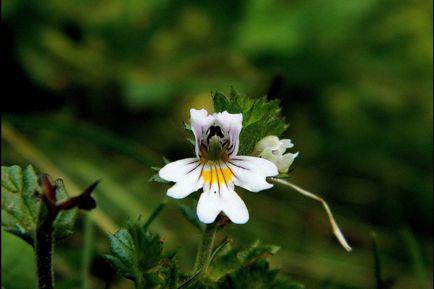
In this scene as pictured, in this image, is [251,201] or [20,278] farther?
[251,201]

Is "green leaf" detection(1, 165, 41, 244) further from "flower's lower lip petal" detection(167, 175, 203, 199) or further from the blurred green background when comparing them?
the blurred green background

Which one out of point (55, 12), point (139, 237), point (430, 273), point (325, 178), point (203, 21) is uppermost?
point (203, 21)

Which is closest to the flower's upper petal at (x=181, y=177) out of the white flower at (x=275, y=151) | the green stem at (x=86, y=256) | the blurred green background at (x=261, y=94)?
the white flower at (x=275, y=151)

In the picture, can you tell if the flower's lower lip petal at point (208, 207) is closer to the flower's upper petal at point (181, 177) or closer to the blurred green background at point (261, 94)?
the flower's upper petal at point (181, 177)

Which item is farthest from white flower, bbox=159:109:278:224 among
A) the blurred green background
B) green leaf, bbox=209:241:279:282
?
the blurred green background

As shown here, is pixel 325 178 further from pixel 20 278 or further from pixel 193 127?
pixel 193 127

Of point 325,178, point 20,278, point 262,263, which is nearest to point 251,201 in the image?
point 325,178

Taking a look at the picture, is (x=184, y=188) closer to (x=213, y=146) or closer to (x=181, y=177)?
(x=181, y=177)
